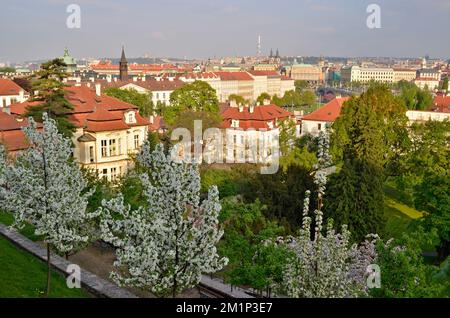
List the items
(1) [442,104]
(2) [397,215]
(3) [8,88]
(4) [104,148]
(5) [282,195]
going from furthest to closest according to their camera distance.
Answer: (1) [442,104]
(3) [8,88]
(4) [104,148]
(2) [397,215]
(5) [282,195]

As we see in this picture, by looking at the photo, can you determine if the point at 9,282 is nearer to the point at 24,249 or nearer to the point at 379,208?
the point at 24,249

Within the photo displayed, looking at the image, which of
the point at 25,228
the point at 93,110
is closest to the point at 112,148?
the point at 93,110

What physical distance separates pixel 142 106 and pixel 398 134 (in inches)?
1544

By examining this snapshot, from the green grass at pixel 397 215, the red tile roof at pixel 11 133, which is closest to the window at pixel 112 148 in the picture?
the red tile roof at pixel 11 133

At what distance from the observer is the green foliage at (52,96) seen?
34.2 metres

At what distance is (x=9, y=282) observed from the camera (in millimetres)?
15680

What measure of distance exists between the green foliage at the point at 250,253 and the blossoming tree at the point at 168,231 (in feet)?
13.2

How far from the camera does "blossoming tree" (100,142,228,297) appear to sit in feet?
38.1

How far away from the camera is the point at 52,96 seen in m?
34.7

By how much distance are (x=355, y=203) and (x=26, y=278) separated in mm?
18264

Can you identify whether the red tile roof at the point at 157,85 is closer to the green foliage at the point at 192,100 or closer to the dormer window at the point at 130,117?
the green foliage at the point at 192,100

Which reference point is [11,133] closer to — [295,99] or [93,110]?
[93,110]

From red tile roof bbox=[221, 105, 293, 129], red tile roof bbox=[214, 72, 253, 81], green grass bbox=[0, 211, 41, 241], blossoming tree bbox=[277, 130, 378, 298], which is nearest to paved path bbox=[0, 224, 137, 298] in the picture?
green grass bbox=[0, 211, 41, 241]
